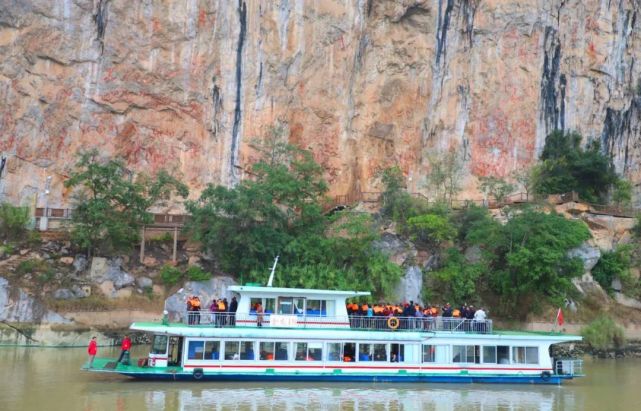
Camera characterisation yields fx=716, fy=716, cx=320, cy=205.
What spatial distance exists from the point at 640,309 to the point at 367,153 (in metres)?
18.4

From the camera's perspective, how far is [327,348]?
21.6 meters

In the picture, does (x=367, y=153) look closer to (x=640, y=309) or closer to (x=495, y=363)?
(x=640, y=309)

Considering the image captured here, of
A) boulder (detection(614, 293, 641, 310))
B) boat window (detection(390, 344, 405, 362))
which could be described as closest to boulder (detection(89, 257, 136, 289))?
boat window (detection(390, 344, 405, 362))

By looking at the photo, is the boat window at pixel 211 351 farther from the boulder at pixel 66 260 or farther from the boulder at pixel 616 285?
the boulder at pixel 616 285

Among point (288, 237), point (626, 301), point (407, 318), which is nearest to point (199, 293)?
point (288, 237)

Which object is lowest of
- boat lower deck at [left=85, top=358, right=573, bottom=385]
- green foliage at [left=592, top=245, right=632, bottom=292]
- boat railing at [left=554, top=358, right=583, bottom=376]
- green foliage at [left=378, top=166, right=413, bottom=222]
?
boat lower deck at [left=85, top=358, right=573, bottom=385]

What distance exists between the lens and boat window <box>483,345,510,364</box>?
2247 cm

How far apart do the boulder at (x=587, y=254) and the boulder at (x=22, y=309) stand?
927 inches

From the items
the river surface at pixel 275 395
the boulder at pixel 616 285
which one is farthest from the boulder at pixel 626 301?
the river surface at pixel 275 395

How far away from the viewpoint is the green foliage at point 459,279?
3275 cm

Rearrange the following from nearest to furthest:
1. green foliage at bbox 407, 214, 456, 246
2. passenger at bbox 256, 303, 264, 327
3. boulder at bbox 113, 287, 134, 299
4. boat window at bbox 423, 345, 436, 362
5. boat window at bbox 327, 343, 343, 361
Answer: boat window at bbox 327, 343, 343, 361
passenger at bbox 256, 303, 264, 327
boat window at bbox 423, 345, 436, 362
boulder at bbox 113, 287, 134, 299
green foliage at bbox 407, 214, 456, 246

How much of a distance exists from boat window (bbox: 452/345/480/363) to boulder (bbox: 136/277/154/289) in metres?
15.8

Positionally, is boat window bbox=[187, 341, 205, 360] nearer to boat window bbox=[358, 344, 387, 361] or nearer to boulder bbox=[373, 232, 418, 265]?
boat window bbox=[358, 344, 387, 361]

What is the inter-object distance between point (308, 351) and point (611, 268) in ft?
68.6
